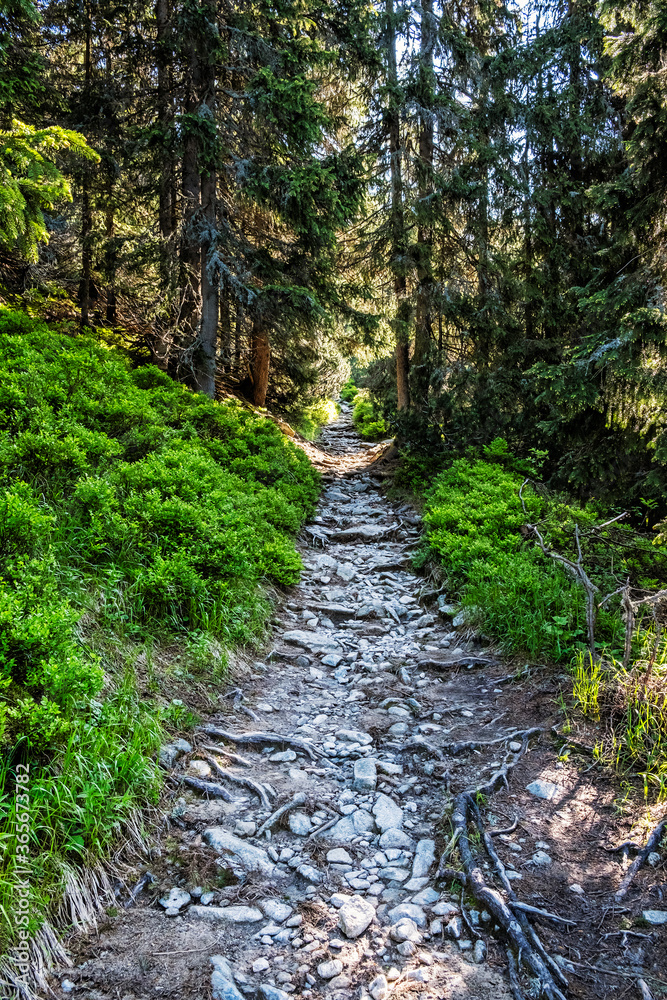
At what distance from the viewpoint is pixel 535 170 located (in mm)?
10492

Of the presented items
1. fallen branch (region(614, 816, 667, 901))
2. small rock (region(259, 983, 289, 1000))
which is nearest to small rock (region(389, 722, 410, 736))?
fallen branch (region(614, 816, 667, 901))

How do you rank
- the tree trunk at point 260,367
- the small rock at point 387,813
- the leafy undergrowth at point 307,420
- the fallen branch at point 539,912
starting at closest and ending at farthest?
1. the fallen branch at point 539,912
2. the small rock at point 387,813
3. the tree trunk at point 260,367
4. the leafy undergrowth at point 307,420

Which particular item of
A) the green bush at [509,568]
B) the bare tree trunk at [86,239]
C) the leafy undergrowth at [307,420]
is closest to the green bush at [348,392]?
the leafy undergrowth at [307,420]

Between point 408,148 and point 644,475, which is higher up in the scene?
point 408,148

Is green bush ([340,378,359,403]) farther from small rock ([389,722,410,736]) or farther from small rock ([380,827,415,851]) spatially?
small rock ([380,827,415,851])

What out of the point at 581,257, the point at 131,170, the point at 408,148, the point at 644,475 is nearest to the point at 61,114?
the point at 131,170

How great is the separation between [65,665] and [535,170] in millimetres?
11922

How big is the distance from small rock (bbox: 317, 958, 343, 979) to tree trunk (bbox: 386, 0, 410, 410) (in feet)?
35.9

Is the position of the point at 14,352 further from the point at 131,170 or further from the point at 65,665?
the point at 131,170

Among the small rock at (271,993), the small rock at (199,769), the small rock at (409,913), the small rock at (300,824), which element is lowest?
the small rock at (300,824)

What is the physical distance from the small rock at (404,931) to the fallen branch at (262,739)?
4.72 ft

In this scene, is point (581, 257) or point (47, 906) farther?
point (581, 257)

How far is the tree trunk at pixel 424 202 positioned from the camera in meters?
11.5

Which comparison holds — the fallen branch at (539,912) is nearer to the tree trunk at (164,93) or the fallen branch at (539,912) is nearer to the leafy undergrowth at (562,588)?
the leafy undergrowth at (562,588)
